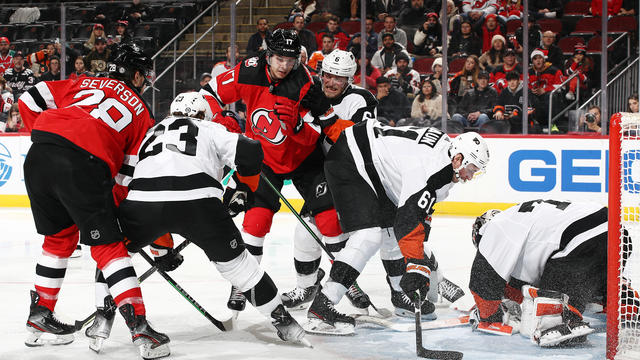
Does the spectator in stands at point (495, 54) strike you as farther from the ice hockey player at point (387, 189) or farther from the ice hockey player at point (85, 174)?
the ice hockey player at point (85, 174)

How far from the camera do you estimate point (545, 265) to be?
3.32 m

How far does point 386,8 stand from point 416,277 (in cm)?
524

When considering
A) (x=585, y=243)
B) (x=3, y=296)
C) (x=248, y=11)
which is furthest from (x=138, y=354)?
(x=248, y=11)

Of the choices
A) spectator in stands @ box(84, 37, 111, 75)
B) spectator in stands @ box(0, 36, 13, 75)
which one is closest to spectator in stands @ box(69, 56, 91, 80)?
spectator in stands @ box(84, 37, 111, 75)

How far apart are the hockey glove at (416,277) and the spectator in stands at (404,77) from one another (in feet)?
15.3

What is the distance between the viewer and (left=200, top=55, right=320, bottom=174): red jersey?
390 centimetres

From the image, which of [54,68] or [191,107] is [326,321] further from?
[54,68]

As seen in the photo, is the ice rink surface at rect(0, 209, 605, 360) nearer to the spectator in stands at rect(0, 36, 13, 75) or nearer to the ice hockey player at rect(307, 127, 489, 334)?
the ice hockey player at rect(307, 127, 489, 334)

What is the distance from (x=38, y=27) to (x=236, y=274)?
6.35m

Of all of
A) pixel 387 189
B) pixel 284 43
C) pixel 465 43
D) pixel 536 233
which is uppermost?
pixel 465 43

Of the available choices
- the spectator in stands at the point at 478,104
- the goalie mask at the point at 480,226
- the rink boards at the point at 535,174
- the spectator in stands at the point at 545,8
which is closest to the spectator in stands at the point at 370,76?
the spectator in stands at the point at 478,104

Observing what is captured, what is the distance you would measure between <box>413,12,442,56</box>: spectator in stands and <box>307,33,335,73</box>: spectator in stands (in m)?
0.91

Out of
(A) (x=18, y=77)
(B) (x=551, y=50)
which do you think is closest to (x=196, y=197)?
(B) (x=551, y=50)

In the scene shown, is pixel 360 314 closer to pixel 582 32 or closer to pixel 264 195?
pixel 264 195
